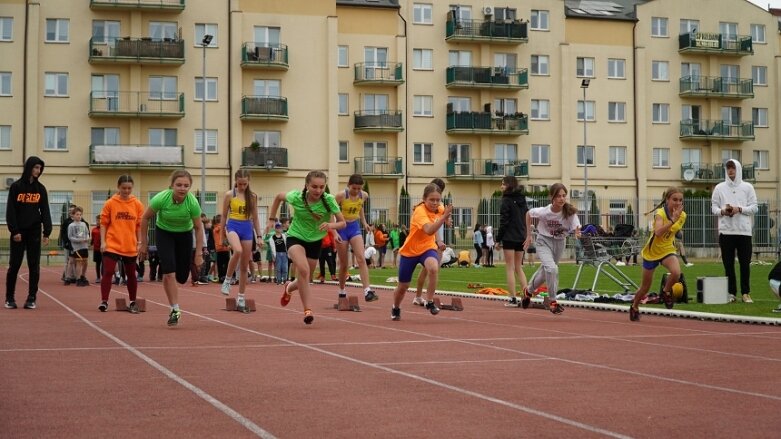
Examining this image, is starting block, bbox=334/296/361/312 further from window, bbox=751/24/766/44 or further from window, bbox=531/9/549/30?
window, bbox=751/24/766/44

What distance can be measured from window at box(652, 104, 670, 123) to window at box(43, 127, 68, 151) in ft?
124

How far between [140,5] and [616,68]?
30782mm

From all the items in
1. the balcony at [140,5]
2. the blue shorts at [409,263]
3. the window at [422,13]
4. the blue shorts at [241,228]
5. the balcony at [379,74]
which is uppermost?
the window at [422,13]

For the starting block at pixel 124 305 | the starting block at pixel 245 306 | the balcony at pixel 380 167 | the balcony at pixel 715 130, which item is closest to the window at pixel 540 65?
the balcony at pixel 715 130

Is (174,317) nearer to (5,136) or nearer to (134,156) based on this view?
(134,156)

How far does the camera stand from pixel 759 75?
76375 millimetres

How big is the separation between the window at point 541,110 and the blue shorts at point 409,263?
57026mm

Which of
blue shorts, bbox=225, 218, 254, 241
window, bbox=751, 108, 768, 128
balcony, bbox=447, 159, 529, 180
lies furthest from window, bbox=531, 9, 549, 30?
blue shorts, bbox=225, 218, 254, 241

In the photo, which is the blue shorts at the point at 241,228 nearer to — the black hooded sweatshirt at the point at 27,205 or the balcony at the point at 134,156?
the black hooded sweatshirt at the point at 27,205

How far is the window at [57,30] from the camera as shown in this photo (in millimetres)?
61094

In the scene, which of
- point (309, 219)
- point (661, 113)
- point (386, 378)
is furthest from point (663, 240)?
point (661, 113)

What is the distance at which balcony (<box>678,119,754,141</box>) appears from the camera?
2896 inches

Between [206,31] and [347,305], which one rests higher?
[206,31]

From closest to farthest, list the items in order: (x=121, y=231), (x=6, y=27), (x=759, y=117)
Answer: (x=121, y=231), (x=6, y=27), (x=759, y=117)
